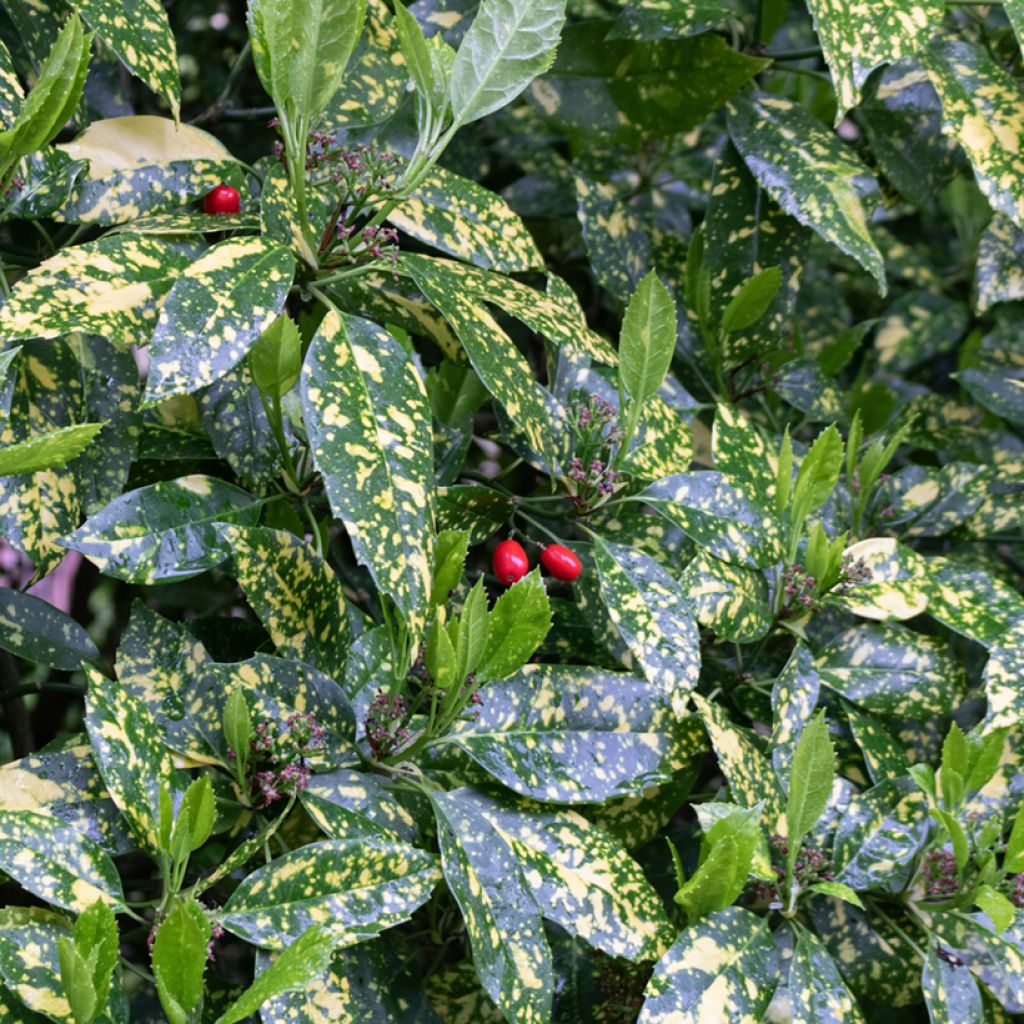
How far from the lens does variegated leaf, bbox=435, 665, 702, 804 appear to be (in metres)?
0.86

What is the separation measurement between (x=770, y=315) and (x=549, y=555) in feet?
1.33

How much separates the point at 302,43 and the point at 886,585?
0.61 m

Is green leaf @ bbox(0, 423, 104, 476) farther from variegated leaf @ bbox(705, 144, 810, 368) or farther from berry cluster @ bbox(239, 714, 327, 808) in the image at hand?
variegated leaf @ bbox(705, 144, 810, 368)

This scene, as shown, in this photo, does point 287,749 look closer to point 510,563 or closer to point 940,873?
point 510,563

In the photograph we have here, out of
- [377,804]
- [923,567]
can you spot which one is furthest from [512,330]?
[377,804]

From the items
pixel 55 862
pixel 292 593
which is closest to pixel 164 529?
pixel 292 593

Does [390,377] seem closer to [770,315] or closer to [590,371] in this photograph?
[590,371]

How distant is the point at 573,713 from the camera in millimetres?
908

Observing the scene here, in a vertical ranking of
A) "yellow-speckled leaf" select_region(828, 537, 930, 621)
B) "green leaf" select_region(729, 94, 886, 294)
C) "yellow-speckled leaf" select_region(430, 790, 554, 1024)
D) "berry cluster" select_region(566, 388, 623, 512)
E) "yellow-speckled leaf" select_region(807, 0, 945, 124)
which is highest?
"yellow-speckled leaf" select_region(807, 0, 945, 124)

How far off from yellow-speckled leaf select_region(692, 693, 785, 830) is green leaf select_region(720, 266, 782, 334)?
377 mm

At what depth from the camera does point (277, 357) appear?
83cm

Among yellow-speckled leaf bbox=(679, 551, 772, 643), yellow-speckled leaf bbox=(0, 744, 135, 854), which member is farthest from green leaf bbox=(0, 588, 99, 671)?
yellow-speckled leaf bbox=(679, 551, 772, 643)

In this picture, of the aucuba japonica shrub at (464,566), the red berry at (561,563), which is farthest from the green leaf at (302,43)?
the red berry at (561,563)

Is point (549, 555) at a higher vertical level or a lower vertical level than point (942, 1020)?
higher
